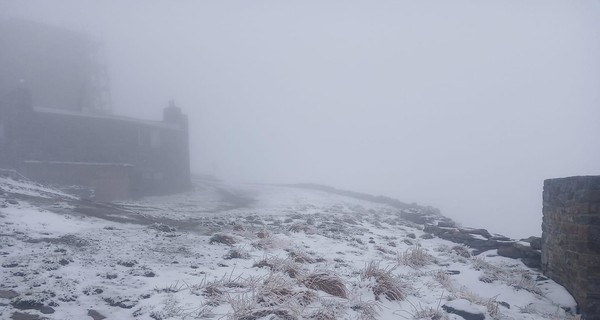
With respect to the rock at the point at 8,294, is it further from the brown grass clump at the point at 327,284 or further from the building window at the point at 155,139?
the building window at the point at 155,139

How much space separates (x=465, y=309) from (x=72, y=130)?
25443 millimetres

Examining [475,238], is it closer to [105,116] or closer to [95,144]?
[95,144]

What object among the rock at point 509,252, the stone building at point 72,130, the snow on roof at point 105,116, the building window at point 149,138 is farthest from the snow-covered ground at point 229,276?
the building window at point 149,138

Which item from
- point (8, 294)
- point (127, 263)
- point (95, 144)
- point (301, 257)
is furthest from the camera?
point (95, 144)

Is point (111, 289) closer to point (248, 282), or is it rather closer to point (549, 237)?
point (248, 282)

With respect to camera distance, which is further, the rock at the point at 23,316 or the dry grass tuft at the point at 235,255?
the dry grass tuft at the point at 235,255

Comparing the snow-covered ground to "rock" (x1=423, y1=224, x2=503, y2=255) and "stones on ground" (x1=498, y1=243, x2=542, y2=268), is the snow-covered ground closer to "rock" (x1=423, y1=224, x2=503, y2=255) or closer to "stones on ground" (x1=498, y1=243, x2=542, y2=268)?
"stones on ground" (x1=498, y1=243, x2=542, y2=268)

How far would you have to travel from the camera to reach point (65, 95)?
1519 inches

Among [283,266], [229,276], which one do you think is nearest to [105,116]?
[229,276]

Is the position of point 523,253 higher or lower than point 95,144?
lower

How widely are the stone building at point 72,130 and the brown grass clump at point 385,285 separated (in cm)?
1901

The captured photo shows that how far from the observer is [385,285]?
662 cm

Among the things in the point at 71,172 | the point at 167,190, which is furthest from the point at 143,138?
the point at 71,172

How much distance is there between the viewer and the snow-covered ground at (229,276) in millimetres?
5227
